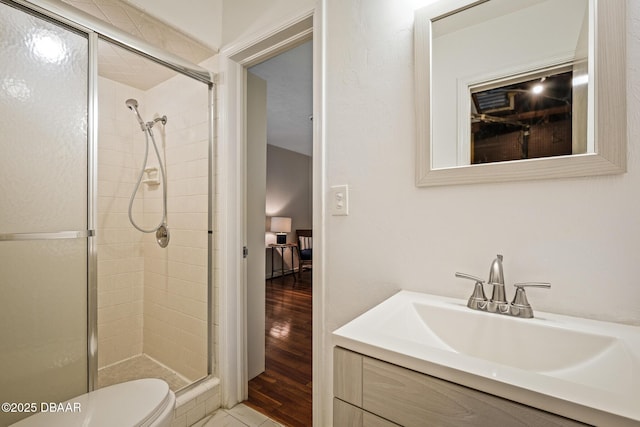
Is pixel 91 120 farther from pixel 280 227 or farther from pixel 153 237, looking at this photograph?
pixel 280 227

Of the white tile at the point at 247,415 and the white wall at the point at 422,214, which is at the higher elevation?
the white wall at the point at 422,214

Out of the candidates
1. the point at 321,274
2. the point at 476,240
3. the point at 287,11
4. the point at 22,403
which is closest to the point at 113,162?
the point at 22,403

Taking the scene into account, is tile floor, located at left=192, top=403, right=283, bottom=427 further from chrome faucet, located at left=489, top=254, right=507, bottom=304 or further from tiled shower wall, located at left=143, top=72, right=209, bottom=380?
chrome faucet, located at left=489, top=254, right=507, bottom=304

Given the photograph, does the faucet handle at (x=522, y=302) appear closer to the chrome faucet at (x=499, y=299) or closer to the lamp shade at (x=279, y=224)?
the chrome faucet at (x=499, y=299)

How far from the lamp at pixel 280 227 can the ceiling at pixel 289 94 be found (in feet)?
4.69

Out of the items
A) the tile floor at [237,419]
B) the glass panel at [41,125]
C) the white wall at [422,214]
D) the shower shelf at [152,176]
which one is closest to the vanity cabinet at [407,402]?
the white wall at [422,214]

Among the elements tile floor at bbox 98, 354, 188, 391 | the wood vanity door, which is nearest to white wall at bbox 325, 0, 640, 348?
the wood vanity door

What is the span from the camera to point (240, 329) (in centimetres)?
181

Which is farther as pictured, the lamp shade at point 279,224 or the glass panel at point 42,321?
the lamp shade at point 279,224

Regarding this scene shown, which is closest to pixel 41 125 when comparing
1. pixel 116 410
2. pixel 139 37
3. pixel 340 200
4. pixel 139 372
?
pixel 139 37

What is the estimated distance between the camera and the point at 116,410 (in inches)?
40.1

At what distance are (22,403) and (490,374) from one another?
5.65 feet

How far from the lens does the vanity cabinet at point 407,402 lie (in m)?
0.47

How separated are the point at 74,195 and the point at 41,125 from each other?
303 millimetres
